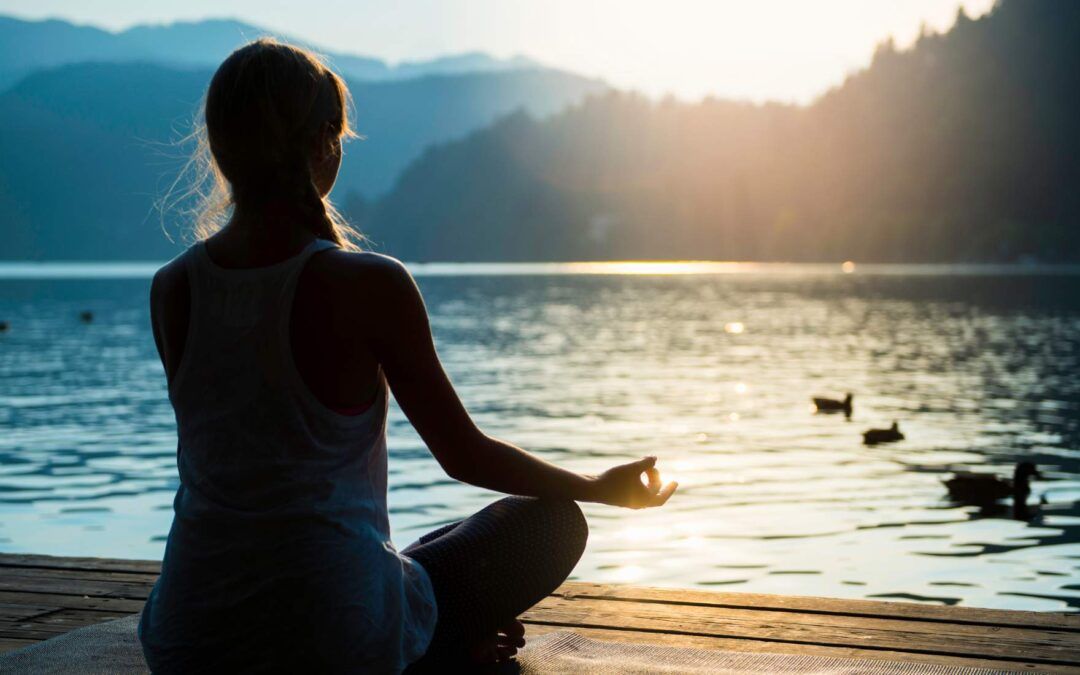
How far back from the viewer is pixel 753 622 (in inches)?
193

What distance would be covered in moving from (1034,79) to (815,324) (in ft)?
466

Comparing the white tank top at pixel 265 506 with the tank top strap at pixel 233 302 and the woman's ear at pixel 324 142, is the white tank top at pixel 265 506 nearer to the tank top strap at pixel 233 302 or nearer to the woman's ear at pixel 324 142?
the tank top strap at pixel 233 302

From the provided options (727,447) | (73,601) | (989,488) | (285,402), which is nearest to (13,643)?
(73,601)

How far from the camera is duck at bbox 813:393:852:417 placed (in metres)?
23.2

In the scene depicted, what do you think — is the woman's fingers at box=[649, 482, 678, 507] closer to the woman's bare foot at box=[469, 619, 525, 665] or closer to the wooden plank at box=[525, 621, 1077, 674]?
the woman's bare foot at box=[469, 619, 525, 665]

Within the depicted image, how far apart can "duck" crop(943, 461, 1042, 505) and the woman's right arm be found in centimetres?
1151

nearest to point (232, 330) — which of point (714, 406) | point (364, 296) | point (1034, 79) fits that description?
point (364, 296)

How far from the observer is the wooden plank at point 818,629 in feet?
14.8

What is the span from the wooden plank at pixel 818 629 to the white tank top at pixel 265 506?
6.76 feet

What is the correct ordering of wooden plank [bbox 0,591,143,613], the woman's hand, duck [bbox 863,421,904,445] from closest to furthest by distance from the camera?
the woman's hand, wooden plank [bbox 0,591,143,613], duck [bbox 863,421,904,445]

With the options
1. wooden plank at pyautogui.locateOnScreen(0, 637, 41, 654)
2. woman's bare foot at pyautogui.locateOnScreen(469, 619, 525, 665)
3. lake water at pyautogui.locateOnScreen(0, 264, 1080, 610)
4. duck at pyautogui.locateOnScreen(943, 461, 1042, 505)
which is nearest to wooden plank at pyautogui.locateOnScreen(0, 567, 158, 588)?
wooden plank at pyautogui.locateOnScreen(0, 637, 41, 654)

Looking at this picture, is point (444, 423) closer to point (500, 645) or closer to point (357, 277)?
point (357, 277)

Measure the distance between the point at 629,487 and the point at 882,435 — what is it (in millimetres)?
16438

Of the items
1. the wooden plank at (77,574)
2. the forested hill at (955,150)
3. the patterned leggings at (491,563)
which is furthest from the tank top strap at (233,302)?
the forested hill at (955,150)
